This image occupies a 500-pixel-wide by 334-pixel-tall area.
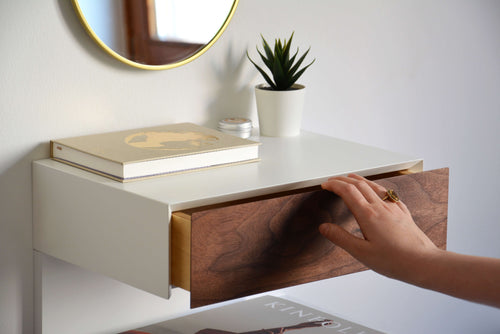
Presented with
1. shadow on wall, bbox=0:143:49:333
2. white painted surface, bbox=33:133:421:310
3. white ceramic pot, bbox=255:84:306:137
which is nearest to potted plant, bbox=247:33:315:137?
white ceramic pot, bbox=255:84:306:137

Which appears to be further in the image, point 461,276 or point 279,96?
point 279,96

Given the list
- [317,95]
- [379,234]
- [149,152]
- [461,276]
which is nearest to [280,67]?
[317,95]

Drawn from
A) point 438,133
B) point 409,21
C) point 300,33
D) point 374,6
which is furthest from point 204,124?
point 438,133

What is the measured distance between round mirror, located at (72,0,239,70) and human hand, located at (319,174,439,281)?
458 millimetres

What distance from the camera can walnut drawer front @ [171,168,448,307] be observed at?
1.05 meters

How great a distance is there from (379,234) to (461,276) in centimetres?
13

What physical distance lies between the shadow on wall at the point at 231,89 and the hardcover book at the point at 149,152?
0.61 ft

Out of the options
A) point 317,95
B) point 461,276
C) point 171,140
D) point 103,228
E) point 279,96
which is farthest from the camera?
point 317,95

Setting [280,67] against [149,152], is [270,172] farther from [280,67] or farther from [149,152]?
[280,67]

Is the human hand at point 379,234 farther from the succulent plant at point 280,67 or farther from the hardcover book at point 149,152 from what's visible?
the succulent plant at point 280,67

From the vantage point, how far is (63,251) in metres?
1.26

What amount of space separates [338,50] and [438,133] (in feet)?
1.64

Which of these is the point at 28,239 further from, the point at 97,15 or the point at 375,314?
the point at 375,314

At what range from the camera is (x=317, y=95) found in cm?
176
